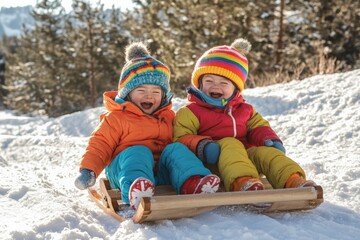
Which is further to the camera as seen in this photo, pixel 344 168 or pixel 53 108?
pixel 53 108

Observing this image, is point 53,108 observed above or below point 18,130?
below

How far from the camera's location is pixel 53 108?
24547 mm

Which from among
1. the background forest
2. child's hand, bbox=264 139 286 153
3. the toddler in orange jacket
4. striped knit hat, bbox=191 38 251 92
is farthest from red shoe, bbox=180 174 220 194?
the background forest

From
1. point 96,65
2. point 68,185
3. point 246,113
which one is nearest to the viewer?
point 246,113

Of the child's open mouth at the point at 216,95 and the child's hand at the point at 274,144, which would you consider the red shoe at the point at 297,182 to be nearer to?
the child's hand at the point at 274,144

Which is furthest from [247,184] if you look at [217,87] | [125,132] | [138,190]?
[217,87]

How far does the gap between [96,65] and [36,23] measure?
4081 millimetres

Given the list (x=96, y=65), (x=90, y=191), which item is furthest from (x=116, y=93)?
(x=96, y=65)

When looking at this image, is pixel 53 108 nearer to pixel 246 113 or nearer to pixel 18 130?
pixel 18 130

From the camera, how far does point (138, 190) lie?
8.07ft

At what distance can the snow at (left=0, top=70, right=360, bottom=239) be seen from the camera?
2.33 metres

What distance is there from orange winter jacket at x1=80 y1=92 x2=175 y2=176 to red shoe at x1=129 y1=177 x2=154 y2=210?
0.51 m

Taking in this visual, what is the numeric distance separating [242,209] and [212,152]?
440mm

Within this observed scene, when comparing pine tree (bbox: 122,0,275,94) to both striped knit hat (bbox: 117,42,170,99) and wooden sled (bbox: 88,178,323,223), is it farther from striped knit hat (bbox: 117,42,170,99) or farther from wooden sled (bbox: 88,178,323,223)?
wooden sled (bbox: 88,178,323,223)
